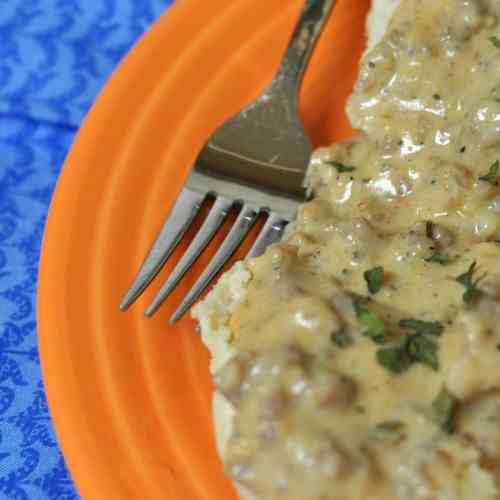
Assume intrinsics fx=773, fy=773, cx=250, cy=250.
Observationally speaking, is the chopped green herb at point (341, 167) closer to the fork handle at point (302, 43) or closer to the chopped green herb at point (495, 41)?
the fork handle at point (302, 43)

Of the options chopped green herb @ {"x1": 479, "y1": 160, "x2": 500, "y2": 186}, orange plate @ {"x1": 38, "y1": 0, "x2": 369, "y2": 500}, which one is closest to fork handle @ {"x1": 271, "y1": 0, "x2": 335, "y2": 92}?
orange plate @ {"x1": 38, "y1": 0, "x2": 369, "y2": 500}

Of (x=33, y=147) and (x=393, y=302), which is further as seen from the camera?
(x=33, y=147)

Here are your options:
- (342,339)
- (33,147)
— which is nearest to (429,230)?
(342,339)

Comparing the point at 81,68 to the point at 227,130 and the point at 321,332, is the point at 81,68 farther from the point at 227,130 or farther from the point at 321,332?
the point at 321,332

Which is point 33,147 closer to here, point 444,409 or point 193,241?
point 193,241

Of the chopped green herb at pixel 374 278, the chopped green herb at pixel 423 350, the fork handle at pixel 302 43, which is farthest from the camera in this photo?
the fork handle at pixel 302 43

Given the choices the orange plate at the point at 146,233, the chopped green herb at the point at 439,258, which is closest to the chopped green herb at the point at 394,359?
the chopped green herb at the point at 439,258

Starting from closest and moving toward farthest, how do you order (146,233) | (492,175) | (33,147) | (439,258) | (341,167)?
1. (439,258)
2. (492,175)
3. (341,167)
4. (146,233)
5. (33,147)
